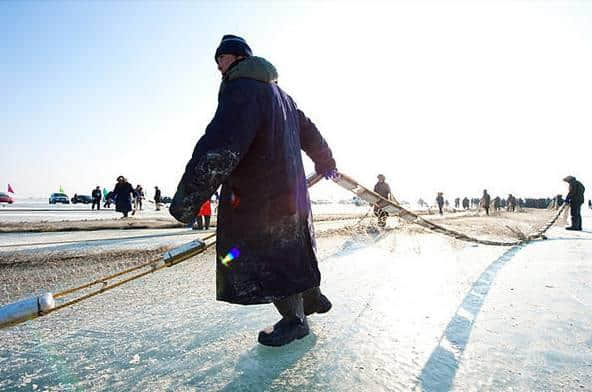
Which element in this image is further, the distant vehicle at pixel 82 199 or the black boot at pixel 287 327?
the distant vehicle at pixel 82 199

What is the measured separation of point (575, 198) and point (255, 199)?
11580 mm

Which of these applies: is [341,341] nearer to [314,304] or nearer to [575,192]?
[314,304]

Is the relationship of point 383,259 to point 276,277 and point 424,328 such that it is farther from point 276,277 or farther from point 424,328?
point 276,277

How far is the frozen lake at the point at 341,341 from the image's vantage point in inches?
50.2

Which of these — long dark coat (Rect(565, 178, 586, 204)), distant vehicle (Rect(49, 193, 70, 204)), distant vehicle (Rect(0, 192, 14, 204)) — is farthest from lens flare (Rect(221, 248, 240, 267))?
distant vehicle (Rect(49, 193, 70, 204))

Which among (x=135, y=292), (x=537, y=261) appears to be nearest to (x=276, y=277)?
(x=135, y=292)

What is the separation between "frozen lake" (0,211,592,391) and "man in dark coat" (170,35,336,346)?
249 millimetres

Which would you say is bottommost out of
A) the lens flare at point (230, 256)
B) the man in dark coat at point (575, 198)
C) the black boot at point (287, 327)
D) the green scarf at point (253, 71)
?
the black boot at point (287, 327)

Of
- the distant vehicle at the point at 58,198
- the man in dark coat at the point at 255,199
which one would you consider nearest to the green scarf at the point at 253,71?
the man in dark coat at the point at 255,199

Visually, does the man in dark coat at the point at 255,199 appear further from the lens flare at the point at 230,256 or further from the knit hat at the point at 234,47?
the knit hat at the point at 234,47

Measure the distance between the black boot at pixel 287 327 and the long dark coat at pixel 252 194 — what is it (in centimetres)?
11

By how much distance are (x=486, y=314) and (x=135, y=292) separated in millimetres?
2471

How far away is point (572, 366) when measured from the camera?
1313mm

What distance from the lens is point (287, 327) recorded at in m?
1.57
